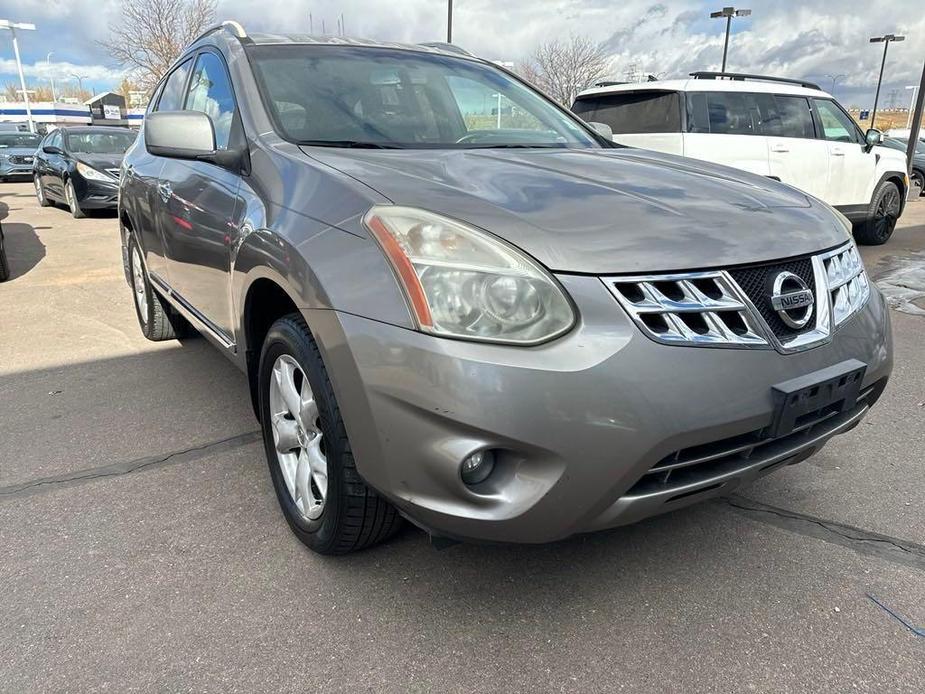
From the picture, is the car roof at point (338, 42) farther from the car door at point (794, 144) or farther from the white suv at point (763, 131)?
the car door at point (794, 144)

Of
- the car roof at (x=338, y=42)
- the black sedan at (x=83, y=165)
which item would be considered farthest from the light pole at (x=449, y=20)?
the car roof at (x=338, y=42)

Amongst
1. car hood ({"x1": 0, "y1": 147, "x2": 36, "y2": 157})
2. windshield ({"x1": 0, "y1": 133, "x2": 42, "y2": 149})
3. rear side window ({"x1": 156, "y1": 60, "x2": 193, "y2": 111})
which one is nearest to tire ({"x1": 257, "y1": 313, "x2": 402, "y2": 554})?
rear side window ({"x1": 156, "y1": 60, "x2": 193, "y2": 111})

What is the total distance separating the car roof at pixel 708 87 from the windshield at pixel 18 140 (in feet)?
65.9

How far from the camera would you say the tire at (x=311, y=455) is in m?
1.91

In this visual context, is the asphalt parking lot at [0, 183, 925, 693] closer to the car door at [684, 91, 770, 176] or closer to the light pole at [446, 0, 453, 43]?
the car door at [684, 91, 770, 176]

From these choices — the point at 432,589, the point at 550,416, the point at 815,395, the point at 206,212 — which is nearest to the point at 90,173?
the point at 206,212

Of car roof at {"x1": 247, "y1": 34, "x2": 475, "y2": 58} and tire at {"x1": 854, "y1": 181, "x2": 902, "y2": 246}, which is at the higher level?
car roof at {"x1": 247, "y1": 34, "x2": 475, "y2": 58}

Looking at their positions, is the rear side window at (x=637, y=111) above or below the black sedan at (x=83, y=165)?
above

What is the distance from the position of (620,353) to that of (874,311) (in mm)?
1114

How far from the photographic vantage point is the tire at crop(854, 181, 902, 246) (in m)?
8.90

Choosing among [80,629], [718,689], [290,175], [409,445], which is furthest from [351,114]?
[718,689]

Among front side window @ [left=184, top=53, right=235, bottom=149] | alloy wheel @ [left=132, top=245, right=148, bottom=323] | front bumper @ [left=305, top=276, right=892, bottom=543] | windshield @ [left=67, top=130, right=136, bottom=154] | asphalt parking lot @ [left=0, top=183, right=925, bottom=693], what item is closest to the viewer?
front bumper @ [left=305, top=276, right=892, bottom=543]

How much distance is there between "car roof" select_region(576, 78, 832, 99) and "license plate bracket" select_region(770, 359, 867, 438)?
6142mm

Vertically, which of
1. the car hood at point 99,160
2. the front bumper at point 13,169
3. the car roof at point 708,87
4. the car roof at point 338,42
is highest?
the car roof at point 338,42
